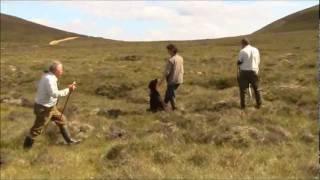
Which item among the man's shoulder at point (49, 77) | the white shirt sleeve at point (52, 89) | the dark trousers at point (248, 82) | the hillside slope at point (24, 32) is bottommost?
the hillside slope at point (24, 32)

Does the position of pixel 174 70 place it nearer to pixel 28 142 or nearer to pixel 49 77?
pixel 49 77

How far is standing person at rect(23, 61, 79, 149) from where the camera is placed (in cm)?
1496

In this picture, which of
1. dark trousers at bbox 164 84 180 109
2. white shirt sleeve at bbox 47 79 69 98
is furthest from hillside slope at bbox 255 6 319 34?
white shirt sleeve at bbox 47 79 69 98

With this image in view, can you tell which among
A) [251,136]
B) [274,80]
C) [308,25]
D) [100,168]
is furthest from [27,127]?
[308,25]

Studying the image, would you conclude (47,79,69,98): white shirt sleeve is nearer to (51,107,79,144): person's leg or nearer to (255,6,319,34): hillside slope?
(51,107,79,144): person's leg

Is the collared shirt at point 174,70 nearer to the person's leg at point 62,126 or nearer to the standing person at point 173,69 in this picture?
the standing person at point 173,69

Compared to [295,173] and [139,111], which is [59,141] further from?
[295,173]

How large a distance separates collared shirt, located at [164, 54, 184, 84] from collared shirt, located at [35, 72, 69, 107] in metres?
5.31

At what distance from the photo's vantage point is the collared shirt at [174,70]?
19603mm

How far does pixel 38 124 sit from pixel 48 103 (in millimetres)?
596

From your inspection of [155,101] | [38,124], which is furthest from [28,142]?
[155,101]

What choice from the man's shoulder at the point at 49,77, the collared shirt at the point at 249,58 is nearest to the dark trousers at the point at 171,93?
the collared shirt at the point at 249,58

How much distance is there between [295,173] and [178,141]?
3.97 meters

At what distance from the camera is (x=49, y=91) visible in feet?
49.1
